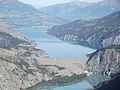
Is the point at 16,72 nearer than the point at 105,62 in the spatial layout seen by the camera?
Yes

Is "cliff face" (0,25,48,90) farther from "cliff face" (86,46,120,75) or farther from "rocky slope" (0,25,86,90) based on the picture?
"cliff face" (86,46,120,75)

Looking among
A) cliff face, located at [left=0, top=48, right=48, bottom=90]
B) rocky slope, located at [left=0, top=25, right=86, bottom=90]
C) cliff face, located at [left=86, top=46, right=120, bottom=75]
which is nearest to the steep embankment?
cliff face, located at [left=86, top=46, right=120, bottom=75]

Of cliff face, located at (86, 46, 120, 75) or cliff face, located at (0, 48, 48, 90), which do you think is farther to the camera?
cliff face, located at (86, 46, 120, 75)

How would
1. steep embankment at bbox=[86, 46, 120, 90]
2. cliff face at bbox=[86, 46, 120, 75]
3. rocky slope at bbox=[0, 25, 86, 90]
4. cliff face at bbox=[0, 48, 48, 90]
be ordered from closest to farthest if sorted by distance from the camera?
cliff face at bbox=[0, 48, 48, 90], rocky slope at bbox=[0, 25, 86, 90], steep embankment at bbox=[86, 46, 120, 90], cliff face at bbox=[86, 46, 120, 75]

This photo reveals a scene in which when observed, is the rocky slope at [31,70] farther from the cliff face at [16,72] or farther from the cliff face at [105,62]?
the cliff face at [105,62]

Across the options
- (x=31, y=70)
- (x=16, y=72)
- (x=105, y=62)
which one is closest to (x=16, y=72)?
(x=16, y=72)

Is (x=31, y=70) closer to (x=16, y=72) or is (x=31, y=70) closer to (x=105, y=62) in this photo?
(x=16, y=72)

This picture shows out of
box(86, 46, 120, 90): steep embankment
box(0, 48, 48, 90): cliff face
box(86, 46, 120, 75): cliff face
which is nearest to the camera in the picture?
box(0, 48, 48, 90): cliff face

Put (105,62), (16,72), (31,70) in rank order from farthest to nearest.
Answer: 1. (105,62)
2. (31,70)
3. (16,72)

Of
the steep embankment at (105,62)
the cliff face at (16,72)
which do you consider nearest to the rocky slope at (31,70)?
the cliff face at (16,72)
